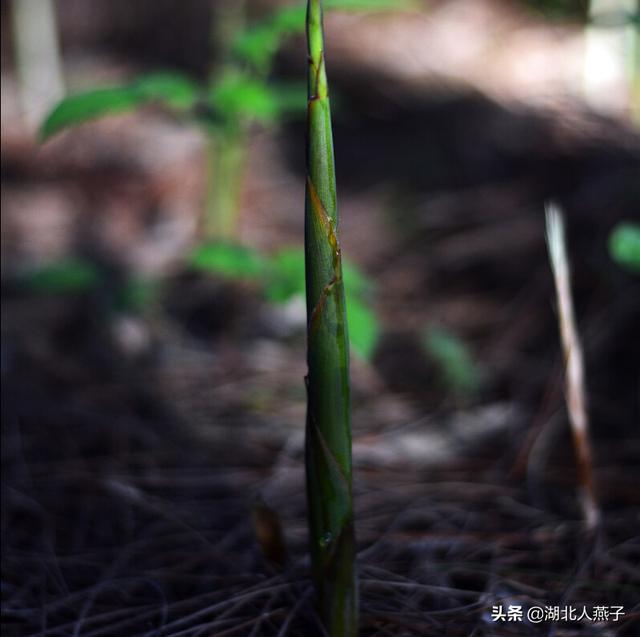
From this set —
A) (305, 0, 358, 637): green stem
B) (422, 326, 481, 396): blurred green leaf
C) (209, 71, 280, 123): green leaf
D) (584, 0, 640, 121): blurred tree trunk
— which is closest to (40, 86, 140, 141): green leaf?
(209, 71, 280, 123): green leaf

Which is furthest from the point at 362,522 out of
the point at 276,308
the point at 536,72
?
the point at 536,72

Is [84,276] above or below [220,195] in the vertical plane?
below

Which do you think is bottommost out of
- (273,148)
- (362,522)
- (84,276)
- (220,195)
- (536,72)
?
(362,522)

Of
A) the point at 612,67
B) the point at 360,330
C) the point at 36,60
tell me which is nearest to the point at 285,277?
the point at 360,330

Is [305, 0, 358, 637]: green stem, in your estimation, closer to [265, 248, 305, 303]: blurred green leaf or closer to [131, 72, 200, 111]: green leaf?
[265, 248, 305, 303]: blurred green leaf

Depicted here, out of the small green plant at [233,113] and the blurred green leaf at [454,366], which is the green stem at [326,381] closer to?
the small green plant at [233,113]

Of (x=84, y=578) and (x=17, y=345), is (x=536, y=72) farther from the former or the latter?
(x=84, y=578)
